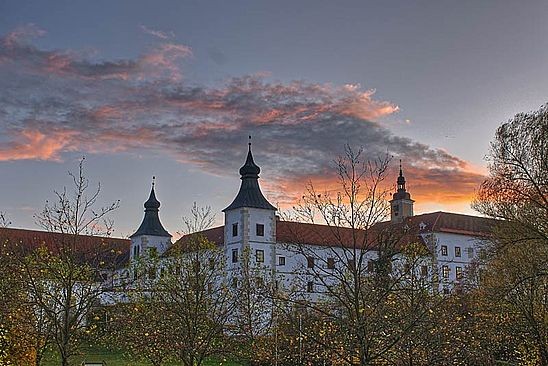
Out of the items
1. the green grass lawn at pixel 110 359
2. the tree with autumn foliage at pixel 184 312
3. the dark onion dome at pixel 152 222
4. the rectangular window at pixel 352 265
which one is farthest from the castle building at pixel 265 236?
the rectangular window at pixel 352 265

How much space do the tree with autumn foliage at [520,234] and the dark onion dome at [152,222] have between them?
1784 inches

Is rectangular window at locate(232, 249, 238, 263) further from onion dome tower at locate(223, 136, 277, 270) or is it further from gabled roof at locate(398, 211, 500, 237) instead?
gabled roof at locate(398, 211, 500, 237)

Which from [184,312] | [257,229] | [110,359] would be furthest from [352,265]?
[257,229]

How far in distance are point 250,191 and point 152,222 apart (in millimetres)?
17297

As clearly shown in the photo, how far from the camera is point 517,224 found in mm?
24703

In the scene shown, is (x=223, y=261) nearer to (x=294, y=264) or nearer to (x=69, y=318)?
(x=69, y=318)

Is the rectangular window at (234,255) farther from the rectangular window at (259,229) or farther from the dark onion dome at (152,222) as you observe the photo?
the dark onion dome at (152,222)

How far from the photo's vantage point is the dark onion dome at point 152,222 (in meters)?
68.6

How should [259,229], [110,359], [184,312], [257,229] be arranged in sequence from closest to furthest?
[184,312], [110,359], [257,229], [259,229]

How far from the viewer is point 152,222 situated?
69250mm

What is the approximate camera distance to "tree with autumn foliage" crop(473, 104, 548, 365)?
21469mm

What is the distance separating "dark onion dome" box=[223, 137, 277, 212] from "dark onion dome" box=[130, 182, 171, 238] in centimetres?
1494

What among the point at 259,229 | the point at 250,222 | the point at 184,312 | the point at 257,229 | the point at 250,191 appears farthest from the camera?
the point at 250,191

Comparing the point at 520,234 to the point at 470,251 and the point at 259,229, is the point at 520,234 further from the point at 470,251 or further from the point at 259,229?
the point at 470,251
